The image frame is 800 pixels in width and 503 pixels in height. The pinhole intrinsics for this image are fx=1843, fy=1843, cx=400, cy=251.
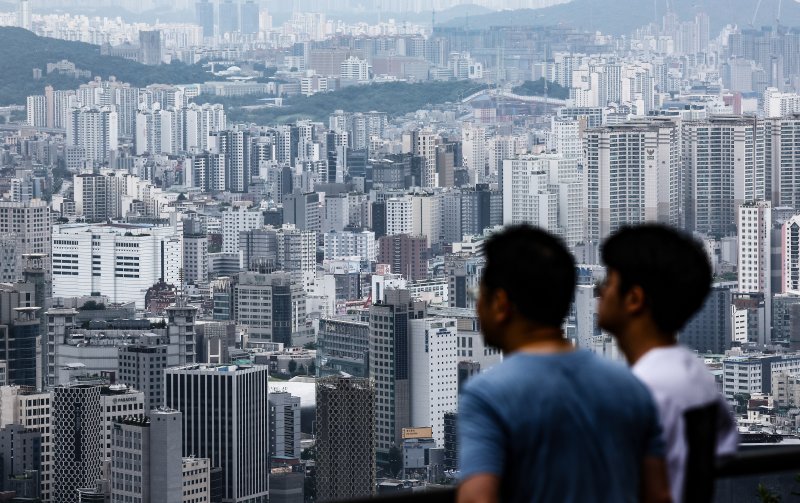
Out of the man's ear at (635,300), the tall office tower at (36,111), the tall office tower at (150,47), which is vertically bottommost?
the man's ear at (635,300)

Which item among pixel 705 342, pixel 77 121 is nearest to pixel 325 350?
pixel 705 342

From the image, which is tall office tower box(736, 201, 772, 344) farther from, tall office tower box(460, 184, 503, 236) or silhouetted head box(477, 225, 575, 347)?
silhouetted head box(477, 225, 575, 347)

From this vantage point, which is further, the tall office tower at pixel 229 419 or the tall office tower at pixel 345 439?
the tall office tower at pixel 229 419

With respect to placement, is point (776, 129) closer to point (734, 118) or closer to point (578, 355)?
point (734, 118)

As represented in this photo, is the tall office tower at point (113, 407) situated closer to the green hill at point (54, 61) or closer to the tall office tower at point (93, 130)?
the green hill at point (54, 61)

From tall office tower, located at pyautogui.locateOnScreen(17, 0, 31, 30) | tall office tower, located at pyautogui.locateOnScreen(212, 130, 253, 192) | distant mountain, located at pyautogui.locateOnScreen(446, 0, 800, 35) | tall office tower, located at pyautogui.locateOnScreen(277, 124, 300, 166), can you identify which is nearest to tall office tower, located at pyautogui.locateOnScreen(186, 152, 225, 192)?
tall office tower, located at pyautogui.locateOnScreen(212, 130, 253, 192)

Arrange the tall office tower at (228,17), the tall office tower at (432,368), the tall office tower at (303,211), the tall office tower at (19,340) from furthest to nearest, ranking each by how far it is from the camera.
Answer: the tall office tower at (228,17) < the tall office tower at (303,211) < the tall office tower at (19,340) < the tall office tower at (432,368)

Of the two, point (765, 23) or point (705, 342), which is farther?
point (765, 23)

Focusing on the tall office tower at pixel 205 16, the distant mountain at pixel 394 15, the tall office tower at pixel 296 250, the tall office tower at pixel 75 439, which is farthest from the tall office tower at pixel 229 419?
the tall office tower at pixel 205 16
